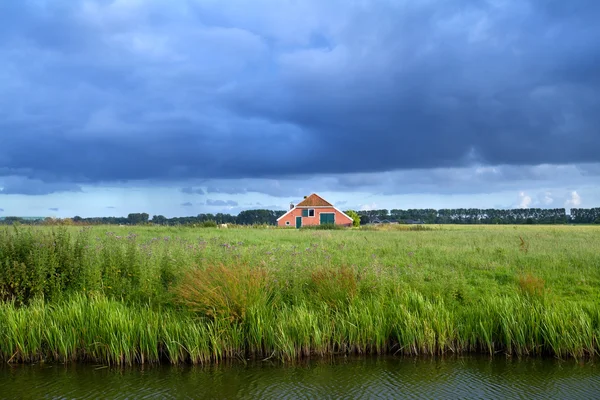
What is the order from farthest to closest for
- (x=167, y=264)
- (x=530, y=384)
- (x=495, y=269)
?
(x=495, y=269)
(x=167, y=264)
(x=530, y=384)

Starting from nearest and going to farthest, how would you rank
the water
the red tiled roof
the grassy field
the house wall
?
the water
the grassy field
the house wall
the red tiled roof

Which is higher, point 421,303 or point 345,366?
point 421,303

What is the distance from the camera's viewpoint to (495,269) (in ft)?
52.0

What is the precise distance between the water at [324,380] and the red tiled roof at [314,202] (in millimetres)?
57467

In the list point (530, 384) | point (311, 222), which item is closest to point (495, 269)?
point (530, 384)

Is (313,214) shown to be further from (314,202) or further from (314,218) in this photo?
(314,202)

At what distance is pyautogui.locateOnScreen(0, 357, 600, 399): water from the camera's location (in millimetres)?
7641

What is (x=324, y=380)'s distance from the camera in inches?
323

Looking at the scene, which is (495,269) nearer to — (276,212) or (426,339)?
(426,339)

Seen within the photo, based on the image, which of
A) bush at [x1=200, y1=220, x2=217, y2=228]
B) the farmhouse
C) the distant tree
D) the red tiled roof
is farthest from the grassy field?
the distant tree

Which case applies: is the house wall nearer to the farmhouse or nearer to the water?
the farmhouse

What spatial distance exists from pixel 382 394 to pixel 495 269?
986 centimetres

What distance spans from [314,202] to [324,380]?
5940cm

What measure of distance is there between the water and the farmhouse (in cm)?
5665
